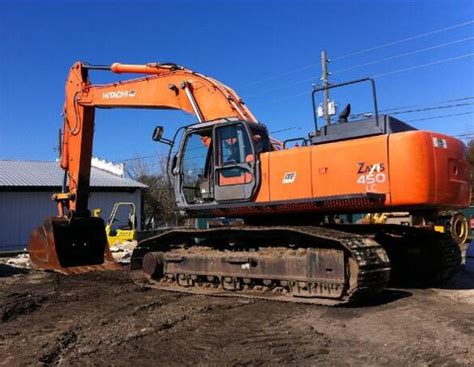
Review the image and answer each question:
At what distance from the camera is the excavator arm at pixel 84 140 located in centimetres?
1074

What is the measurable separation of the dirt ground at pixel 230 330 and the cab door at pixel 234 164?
164cm

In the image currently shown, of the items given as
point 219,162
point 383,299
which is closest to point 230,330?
point 383,299

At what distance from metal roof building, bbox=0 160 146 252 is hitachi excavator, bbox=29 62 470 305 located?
51.6 ft

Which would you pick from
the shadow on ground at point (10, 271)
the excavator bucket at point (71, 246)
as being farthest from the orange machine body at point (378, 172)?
the shadow on ground at point (10, 271)

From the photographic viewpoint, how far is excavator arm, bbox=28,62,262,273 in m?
10.7

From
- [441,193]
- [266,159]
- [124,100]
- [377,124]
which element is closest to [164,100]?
[124,100]

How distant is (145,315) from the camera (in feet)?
23.4

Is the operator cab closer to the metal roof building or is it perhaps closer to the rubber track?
the rubber track

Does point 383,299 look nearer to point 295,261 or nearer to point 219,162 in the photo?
point 295,261

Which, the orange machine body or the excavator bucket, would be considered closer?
the orange machine body

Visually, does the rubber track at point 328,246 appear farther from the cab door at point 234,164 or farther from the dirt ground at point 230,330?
the cab door at point 234,164

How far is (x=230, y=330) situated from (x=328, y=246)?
237 centimetres

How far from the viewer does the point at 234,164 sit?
861cm

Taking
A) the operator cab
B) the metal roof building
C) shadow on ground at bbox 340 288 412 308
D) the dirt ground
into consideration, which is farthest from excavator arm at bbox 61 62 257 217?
the metal roof building
